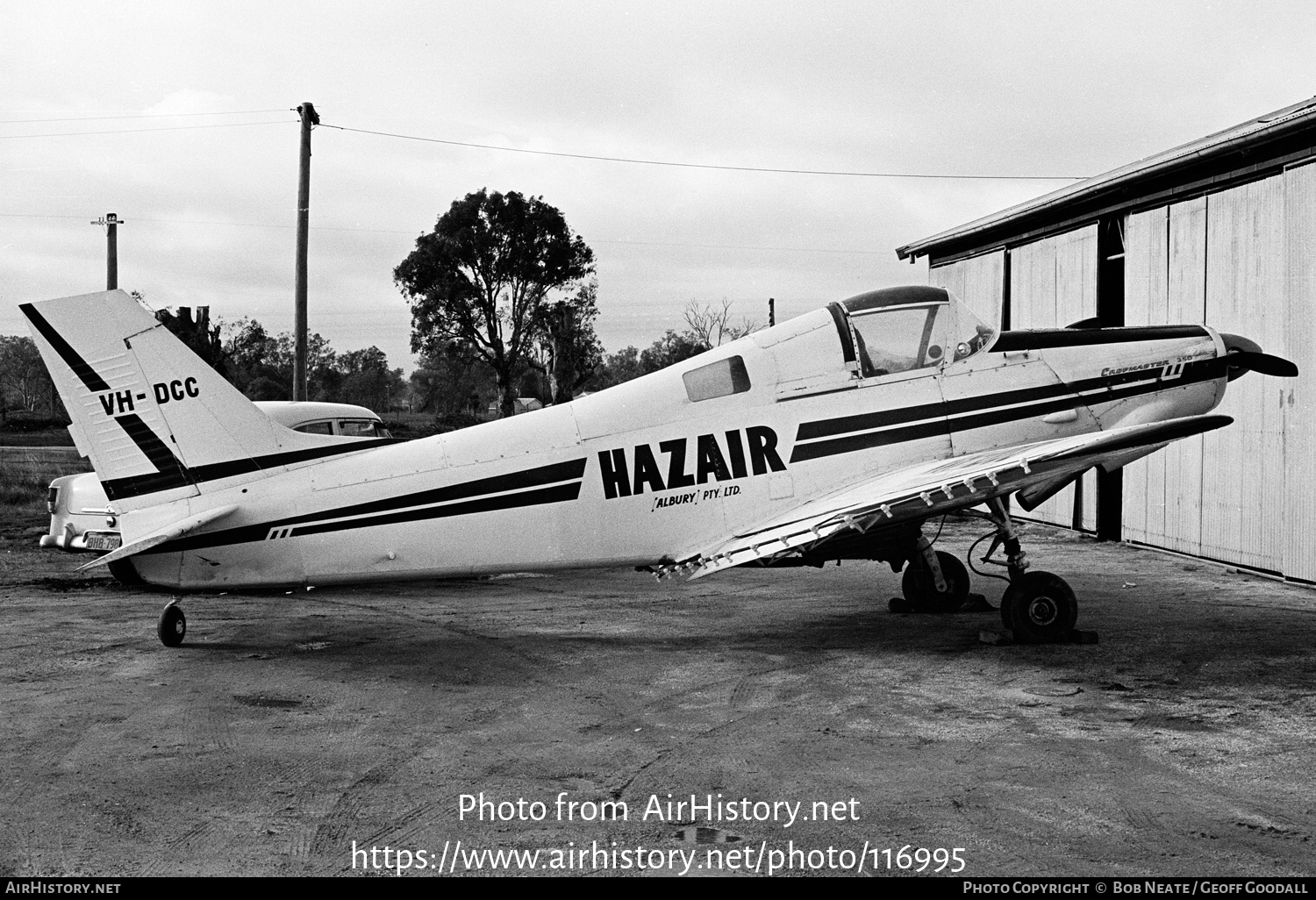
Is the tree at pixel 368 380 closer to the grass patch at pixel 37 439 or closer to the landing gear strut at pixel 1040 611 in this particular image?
the grass patch at pixel 37 439

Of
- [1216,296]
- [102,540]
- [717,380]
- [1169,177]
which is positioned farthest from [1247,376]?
[102,540]

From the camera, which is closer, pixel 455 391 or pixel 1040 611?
pixel 1040 611

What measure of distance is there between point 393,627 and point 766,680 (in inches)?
160

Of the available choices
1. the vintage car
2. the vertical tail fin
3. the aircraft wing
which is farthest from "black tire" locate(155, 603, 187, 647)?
the aircraft wing

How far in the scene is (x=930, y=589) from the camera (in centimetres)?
1057

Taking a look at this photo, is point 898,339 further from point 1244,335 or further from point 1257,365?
point 1244,335

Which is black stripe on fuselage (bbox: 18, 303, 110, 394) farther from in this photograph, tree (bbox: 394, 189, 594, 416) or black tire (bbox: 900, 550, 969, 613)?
tree (bbox: 394, 189, 594, 416)

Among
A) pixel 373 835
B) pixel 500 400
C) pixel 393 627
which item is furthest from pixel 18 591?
pixel 500 400

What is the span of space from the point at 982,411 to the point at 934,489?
1770 mm

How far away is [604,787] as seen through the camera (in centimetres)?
552

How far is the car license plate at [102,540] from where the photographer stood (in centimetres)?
1196

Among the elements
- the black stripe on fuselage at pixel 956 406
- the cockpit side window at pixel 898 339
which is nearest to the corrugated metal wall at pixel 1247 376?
the black stripe on fuselage at pixel 956 406

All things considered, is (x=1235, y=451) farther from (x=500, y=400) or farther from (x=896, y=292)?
(x=500, y=400)

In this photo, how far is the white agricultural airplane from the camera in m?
8.44
